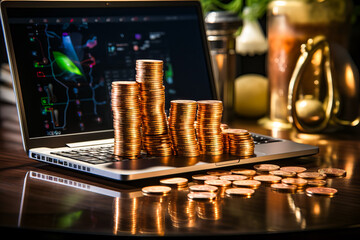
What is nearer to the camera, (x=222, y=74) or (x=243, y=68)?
(x=222, y=74)

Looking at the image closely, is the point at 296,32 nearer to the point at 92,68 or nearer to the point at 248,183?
the point at 92,68

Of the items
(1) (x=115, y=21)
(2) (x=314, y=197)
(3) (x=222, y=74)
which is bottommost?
(2) (x=314, y=197)

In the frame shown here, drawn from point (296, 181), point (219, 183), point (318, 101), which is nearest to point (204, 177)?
point (219, 183)

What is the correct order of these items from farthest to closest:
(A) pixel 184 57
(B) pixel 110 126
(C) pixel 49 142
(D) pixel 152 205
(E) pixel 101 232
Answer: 1. (A) pixel 184 57
2. (B) pixel 110 126
3. (C) pixel 49 142
4. (D) pixel 152 205
5. (E) pixel 101 232

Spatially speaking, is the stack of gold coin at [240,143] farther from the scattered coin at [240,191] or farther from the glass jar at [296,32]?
the glass jar at [296,32]

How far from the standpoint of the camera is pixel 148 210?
2.73ft

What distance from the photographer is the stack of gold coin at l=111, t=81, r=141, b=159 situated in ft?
3.41

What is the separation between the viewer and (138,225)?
756 millimetres

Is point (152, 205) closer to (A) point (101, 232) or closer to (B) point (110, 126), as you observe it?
(A) point (101, 232)

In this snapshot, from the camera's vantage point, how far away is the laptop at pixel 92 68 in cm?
111

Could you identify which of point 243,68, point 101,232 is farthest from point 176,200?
point 243,68

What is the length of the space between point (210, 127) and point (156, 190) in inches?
8.4

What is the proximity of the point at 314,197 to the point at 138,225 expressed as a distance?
309mm

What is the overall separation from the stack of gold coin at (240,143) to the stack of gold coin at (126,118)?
0.59 feet
